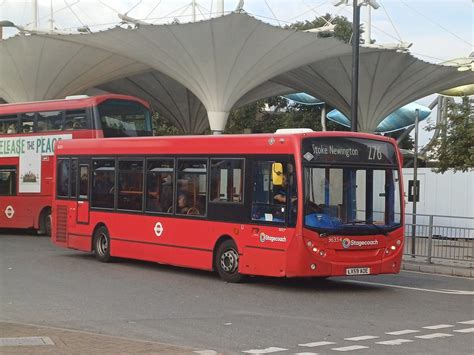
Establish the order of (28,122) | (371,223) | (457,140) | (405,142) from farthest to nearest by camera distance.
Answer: (405,142) < (28,122) < (457,140) < (371,223)

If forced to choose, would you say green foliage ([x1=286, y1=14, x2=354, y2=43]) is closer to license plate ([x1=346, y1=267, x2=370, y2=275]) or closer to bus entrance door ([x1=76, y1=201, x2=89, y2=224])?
bus entrance door ([x1=76, y1=201, x2=89, y2=224])

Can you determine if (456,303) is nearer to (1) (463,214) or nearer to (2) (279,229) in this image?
(2) (279,229)

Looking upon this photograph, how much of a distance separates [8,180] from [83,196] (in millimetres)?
9330

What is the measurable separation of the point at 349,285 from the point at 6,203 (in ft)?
52.9

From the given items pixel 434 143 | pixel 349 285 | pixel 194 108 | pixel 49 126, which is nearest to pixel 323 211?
pixel 349 285

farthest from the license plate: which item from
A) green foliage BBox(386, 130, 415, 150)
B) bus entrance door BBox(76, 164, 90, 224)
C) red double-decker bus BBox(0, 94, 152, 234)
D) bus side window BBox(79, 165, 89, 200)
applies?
green foliage BBox(386, 130, 415, 150)

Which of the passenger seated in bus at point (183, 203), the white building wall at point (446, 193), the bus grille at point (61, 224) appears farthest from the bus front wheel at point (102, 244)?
the white building wall at point (446, 193)

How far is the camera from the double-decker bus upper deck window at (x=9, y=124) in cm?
2780

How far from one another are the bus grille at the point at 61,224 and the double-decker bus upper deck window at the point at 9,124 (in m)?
8.28

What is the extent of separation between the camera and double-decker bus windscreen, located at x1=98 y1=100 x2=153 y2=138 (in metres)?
25.0

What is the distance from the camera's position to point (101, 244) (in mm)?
19109

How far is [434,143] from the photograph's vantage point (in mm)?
23500

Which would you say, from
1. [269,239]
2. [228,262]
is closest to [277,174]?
[269,239]

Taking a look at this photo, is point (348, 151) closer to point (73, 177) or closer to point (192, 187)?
point (192, 187)
